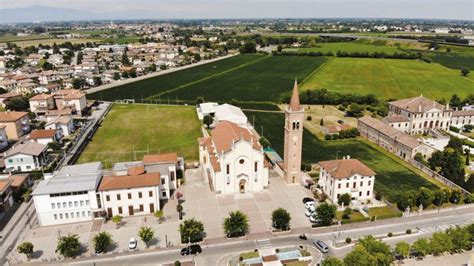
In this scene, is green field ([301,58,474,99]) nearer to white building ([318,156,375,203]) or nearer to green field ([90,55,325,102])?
green field ([90,55,325,102])

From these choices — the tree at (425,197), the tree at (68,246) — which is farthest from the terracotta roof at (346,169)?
the tree at (68,246)

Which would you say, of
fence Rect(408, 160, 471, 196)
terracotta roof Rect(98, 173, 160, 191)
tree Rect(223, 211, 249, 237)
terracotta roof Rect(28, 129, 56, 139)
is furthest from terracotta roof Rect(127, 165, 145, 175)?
fence Rect(408, 160, 471, 196)

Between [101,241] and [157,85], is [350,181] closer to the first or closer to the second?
[101,241]

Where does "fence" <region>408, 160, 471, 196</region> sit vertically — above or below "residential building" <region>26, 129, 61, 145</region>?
below

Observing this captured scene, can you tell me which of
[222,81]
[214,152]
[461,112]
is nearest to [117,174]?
[214,152]

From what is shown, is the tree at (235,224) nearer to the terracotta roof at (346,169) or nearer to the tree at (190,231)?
the tree at (190,231)

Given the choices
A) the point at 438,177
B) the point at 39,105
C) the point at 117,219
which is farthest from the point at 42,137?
the point at 438,177

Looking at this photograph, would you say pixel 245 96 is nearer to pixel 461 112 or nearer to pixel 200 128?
pixel 200 128
